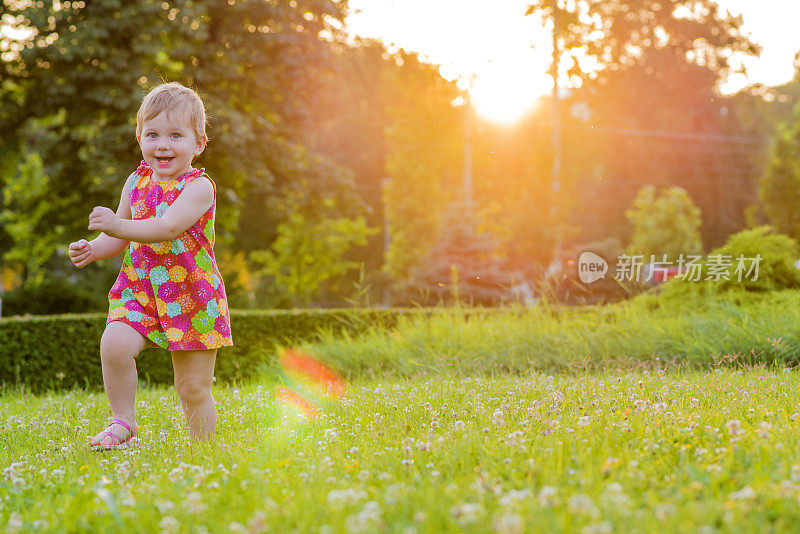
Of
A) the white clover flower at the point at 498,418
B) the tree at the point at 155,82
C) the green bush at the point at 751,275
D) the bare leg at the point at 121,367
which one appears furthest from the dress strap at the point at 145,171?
the tree at the point at 155,82

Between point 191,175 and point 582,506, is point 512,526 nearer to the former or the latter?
point 582,506

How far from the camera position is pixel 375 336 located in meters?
9.17

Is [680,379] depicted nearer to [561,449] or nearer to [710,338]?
[710,338]

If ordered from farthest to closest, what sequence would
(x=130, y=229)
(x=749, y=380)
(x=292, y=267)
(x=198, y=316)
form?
(x=292, y=267) → (x=749, y=380) → (x=198, y=316) → (x=130, y=229)

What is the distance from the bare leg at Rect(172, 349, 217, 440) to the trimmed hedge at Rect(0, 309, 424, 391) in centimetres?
454

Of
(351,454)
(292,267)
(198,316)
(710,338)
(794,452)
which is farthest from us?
(292,267)

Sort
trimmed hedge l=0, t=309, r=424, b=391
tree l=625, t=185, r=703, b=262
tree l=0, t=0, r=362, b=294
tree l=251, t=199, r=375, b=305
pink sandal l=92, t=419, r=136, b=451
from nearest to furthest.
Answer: pink sandal l=92, t=419, r=136, b=451 → trimmed hedge l=0, t=309, r=424, b=391 → tree l=0, t=0, r=362, b=294 → tree l=251, t=199, r=375, b=305 → tree l=625, t=185, r=703, b=262

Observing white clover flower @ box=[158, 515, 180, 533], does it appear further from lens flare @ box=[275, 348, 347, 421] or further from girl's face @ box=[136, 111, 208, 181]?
girl's face @ box=[136, 111, 208, 181]

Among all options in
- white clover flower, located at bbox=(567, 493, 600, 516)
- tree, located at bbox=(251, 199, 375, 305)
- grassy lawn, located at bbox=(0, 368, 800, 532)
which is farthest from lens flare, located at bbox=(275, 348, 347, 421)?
tree, located at bbox=(251, 199, 375, 305)

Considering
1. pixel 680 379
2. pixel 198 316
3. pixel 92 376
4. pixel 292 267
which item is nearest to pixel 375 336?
pixel 92 376

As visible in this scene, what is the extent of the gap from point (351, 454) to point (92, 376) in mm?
6981

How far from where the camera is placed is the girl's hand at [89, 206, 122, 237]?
3844 millimetres

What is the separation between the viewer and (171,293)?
4.24 metres

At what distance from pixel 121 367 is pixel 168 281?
0.53 meters
